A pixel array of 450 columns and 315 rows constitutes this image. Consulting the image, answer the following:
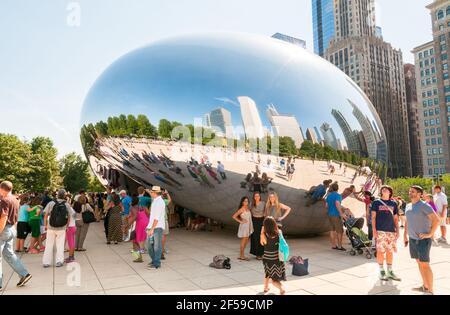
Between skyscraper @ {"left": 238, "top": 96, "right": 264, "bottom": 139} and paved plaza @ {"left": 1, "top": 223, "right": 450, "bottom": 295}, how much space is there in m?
2.81

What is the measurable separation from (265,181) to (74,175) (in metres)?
63.4

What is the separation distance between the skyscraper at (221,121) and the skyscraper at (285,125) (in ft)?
3.07

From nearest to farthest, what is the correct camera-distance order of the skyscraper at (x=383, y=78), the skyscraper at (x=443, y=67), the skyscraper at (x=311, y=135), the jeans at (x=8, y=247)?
the jeans at (x=8, y=247), the skyscraper at (x=311, y=135), the skyscraper at (x=443, y=67), the skyscraper at (x=383, y=78)

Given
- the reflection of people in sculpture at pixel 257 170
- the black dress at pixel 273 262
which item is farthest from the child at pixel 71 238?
the black dress at pixel 273 262

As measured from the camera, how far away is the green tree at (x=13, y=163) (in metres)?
43.9

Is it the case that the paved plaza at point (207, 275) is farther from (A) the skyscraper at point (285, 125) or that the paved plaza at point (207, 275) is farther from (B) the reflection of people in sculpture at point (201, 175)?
(A) the skyscraper at point (285, 125)

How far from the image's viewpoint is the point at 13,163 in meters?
45.0

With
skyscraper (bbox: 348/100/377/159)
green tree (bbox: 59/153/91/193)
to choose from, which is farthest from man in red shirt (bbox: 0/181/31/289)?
green tree (bbox: 59/153/91/193)

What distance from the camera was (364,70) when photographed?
371 ft

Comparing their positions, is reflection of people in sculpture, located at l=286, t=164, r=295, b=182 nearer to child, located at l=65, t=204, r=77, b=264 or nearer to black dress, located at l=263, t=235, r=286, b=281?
black dress, located at l=263, t=235, r=286, b=281

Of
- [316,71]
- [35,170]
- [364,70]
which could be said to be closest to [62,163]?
[35,170]
